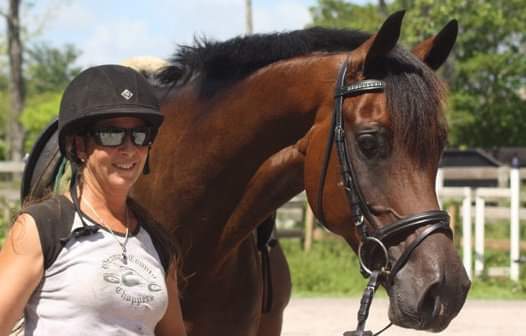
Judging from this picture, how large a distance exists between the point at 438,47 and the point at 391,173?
0.72 meters

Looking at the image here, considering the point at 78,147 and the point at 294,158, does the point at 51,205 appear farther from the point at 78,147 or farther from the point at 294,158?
the point at 294,158

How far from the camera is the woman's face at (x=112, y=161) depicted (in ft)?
8.36

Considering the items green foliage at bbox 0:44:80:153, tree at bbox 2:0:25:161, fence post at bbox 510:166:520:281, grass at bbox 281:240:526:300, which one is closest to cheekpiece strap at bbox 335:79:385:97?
grass at bbox 281:240:526:300

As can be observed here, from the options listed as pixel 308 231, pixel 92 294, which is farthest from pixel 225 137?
pixel 308 231

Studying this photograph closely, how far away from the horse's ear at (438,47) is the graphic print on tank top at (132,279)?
5.33ft

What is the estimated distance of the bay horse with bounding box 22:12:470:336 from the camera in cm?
313

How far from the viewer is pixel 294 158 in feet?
12.2

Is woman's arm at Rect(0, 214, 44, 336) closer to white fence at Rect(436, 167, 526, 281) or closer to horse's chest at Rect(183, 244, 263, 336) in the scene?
horse's chest at Rect(183, 244, 263, 336)

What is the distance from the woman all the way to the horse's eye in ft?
3.06

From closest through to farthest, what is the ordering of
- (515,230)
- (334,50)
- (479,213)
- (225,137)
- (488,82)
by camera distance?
(334,50) < (225,137) < (515,230) < (479,213) < (488,82)

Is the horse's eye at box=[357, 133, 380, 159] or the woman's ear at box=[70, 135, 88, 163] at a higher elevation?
the woman's ear at box=[70, 135, 88, 163]

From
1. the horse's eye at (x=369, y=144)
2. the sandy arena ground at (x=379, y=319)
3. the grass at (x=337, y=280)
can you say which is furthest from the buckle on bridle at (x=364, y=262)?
the grass at (x=337, y=280)

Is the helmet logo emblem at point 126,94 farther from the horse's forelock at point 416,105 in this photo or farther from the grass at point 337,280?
the grass at point 337,280

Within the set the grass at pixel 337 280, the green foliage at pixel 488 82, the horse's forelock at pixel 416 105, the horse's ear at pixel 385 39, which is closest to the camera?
the horse's forelock at pixel 416 105
